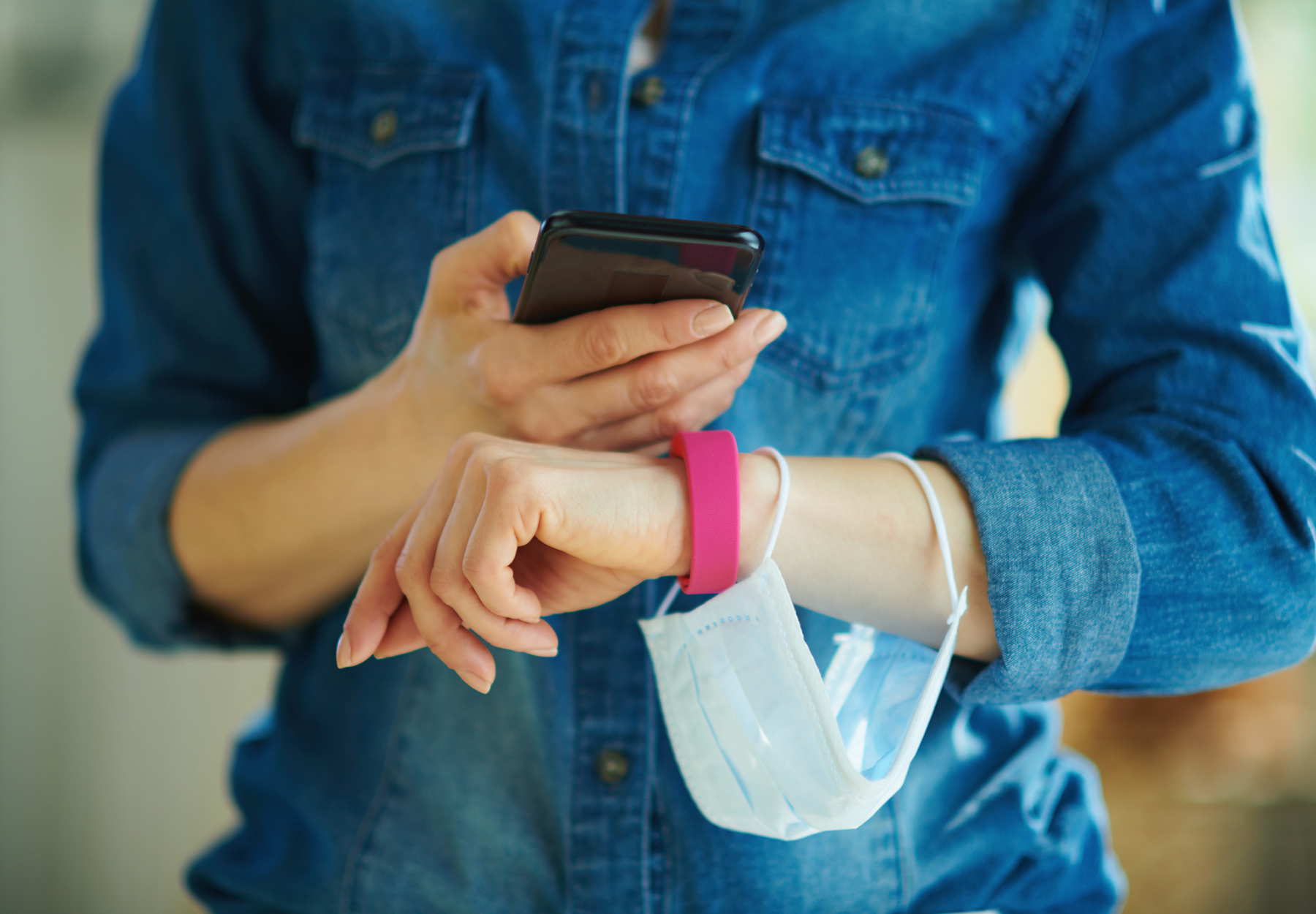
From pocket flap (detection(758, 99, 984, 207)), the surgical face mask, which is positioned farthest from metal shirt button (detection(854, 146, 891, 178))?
the surgical face mask

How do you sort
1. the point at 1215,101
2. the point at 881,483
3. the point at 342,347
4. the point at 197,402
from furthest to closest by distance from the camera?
the point at 197,402
the point at 342,347
the point at 1215,101
the point at 881,483

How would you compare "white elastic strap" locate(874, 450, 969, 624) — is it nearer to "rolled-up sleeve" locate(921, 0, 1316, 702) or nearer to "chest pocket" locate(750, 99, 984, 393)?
"rolled-up sleeve" locate(921, 0, 1316, 702)

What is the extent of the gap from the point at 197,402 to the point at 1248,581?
3.09ft

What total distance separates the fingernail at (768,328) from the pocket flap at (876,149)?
0.21m

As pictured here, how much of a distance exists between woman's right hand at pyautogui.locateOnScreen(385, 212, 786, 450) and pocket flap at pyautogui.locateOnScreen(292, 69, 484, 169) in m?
0.21

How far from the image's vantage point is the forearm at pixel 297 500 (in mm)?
703

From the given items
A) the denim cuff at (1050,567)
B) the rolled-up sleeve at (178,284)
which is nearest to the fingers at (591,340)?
the denim cuff at (1050,567)

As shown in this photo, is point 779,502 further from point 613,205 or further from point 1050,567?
point 613,205

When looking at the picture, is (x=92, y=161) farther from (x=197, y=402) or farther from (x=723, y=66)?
(x=723, y=66)

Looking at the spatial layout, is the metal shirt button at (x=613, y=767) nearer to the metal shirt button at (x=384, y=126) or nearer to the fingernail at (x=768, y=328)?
the fingernail at (x=768, y=328)

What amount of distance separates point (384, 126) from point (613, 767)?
0.56 meters

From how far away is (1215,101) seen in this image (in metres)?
0.71

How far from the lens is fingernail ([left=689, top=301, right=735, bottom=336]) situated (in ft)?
1.78

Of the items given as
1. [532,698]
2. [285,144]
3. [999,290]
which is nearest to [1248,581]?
[999,290]
